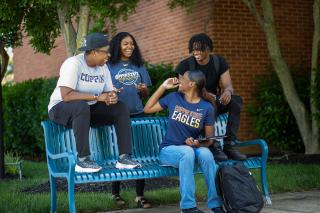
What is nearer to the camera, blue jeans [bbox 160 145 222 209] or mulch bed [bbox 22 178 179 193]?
blue jeans [bbox 160 145 222 209]

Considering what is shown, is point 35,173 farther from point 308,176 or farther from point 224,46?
point 308,176

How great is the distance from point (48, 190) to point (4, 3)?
303 cm

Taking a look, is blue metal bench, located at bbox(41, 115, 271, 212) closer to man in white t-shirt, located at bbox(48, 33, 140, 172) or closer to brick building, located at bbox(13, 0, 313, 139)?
man in white t-shirt, located at bbox(48, 33, 140, 172)

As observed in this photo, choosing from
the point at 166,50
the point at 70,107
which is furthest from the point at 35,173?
the point at 70,107

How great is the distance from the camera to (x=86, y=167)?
5.68 meters

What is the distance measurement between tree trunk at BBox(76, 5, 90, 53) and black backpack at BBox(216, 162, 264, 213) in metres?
3.96

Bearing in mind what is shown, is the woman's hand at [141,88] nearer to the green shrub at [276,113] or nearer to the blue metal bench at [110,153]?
the blue metal bench at [110,153]

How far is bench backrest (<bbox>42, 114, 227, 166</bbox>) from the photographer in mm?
6199

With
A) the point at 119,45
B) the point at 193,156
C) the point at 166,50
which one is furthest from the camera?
the point at 166,50

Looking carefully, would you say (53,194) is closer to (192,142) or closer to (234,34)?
(192,142)

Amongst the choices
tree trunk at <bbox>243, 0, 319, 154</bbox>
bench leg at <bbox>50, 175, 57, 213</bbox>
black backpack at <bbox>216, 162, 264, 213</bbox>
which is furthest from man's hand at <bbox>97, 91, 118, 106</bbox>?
tree trunk at <bbox>243, 0, 319, 154</bbox>

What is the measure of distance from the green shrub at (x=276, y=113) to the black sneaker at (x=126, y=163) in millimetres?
5931

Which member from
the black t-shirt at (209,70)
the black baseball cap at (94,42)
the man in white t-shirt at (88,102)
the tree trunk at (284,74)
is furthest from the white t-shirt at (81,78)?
the tree trunk at (284,74)

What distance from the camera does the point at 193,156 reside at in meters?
5.71
